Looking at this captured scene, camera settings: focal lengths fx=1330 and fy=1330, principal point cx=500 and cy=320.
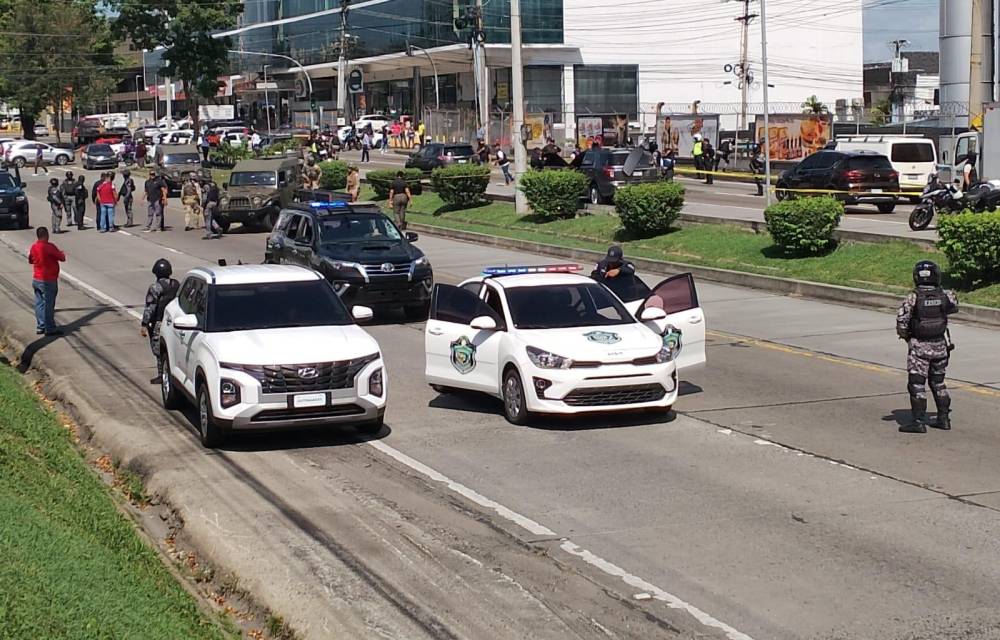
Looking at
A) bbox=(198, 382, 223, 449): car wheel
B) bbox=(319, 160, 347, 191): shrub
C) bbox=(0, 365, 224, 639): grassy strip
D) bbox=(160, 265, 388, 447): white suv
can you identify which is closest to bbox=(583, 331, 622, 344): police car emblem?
bbox=(160, 265, 388, 447): white suv

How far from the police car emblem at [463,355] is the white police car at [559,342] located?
0.01 meters

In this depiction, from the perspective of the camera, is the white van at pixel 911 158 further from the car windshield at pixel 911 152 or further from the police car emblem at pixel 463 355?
the police car emblem at pixel 463 355

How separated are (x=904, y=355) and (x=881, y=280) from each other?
6918 mm

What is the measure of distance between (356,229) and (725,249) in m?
10.1

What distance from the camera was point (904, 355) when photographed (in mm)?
17641

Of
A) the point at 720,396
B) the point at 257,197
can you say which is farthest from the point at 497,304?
the point at 257,197

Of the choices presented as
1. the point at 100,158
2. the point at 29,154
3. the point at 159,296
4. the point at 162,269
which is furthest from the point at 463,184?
the point at 29,154

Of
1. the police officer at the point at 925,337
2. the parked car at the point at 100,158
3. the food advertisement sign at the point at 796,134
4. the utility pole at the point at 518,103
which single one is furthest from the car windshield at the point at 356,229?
the parked car at the point at 100,158

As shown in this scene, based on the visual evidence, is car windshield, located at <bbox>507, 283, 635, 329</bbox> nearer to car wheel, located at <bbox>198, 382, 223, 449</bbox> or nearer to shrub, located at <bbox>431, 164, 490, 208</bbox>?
car wheel, located at <bbox>198, 382, 223, 449</bbox>

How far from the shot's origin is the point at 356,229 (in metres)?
23.1

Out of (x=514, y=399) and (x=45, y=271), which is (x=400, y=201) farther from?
(x=514, y=399)

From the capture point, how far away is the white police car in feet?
43.1

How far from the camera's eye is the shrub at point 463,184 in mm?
42656

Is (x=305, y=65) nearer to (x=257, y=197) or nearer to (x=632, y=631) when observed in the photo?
(x=257, y=197)
